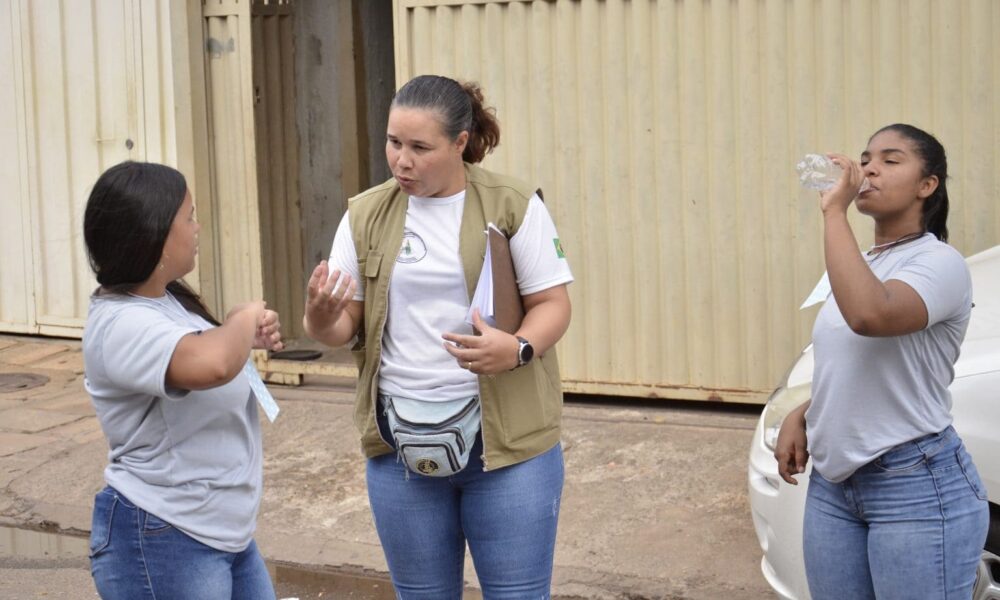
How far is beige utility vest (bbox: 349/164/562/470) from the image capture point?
322cm

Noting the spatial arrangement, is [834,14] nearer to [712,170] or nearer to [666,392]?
[712,170]

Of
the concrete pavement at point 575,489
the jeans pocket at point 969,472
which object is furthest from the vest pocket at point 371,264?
the concrete pavement at point 575,489

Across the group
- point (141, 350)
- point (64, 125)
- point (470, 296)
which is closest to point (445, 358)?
point (470, 296)

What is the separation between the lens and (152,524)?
2869mm

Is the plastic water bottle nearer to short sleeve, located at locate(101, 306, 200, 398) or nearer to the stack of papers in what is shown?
the stack of papers

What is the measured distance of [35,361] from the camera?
8625 mm

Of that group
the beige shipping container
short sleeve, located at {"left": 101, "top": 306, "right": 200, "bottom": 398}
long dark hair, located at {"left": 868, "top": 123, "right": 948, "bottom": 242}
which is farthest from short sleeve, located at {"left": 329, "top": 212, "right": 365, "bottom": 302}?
the beige shipping container

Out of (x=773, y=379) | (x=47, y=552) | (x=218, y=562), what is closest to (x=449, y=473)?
(x=218, y=562)

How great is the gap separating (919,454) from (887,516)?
16cm

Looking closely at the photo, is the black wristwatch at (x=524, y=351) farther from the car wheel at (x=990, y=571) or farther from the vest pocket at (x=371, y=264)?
the car wheel at (x=990, y=571)

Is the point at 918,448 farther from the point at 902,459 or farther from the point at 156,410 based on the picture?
the point at 156,410

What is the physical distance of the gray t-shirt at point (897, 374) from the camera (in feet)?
9.61

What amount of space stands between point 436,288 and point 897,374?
1.12 m

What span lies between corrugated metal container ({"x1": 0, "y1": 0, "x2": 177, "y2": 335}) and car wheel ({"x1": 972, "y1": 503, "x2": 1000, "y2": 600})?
5902 millimetres
